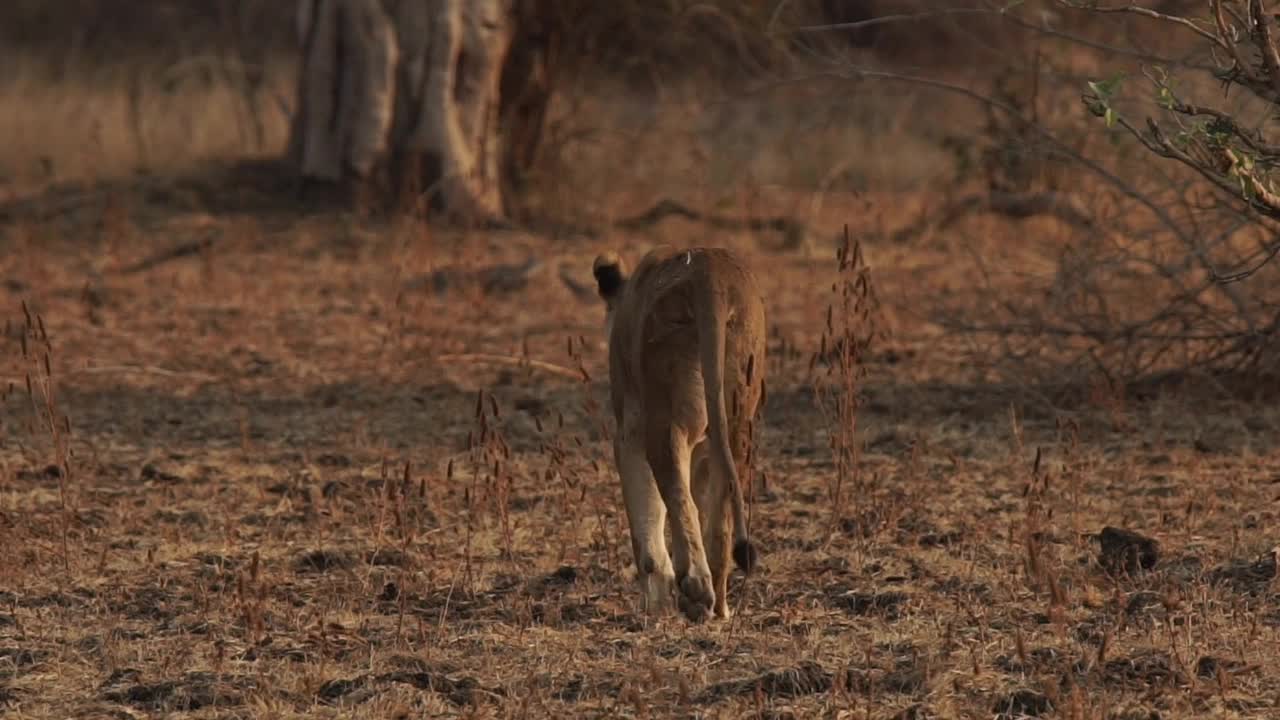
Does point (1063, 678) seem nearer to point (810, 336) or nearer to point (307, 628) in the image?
point (307, 628)

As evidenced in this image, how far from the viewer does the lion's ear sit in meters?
5.98

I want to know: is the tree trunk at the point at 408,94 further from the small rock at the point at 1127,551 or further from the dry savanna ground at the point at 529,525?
the small rock at the point at 1127,551

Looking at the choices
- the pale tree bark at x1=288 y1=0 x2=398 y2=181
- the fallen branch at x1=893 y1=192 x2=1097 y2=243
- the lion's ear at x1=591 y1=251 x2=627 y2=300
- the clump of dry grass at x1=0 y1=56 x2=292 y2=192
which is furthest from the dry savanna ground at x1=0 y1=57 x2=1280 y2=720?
the clump of dry grass at x1=0 y1=56 x2=292 y2=192

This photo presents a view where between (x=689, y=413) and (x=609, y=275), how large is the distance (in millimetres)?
718

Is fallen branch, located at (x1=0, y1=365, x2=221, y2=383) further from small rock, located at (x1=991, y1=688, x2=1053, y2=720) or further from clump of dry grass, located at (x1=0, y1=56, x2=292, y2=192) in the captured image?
small rock, located at (x1=991, y1=688, x2=1053, y2=720)

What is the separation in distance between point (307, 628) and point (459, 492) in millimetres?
1965

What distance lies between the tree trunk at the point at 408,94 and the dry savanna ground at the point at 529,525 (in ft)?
4.56

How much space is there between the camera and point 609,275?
5992 mm

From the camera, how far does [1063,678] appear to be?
4832 mm

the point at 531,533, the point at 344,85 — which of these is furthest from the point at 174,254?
the point at 531,533

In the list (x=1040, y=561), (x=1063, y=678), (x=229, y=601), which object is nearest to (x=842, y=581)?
(x=1040, y=561)

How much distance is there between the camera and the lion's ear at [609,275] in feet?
19.6

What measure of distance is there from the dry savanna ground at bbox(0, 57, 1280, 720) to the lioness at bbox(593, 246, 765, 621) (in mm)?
169

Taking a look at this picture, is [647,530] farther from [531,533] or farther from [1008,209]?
[1008,209]
